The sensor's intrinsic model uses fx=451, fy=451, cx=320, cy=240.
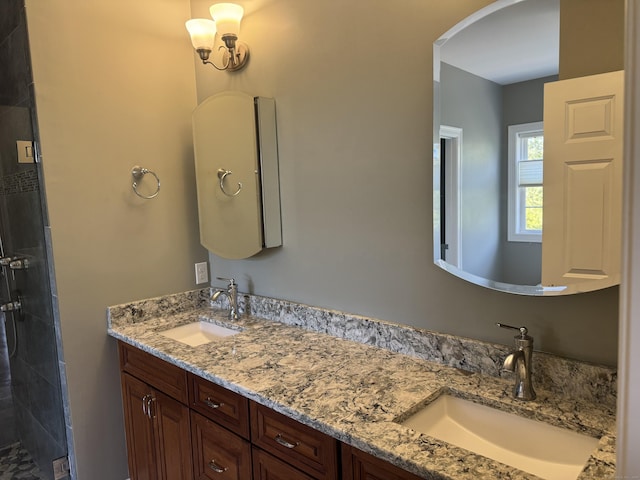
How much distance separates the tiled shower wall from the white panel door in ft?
6.53

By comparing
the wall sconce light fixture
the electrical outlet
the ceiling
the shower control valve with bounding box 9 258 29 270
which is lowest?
the electrical outlet

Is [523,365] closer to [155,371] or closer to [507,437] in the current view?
[507,437]

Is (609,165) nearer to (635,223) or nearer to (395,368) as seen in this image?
(635,223)

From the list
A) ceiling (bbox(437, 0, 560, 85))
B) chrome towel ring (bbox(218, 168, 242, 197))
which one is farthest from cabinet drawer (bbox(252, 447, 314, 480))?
ceiling (bbox(437, 0, 560, 85))

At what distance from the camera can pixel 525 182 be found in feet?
4.26

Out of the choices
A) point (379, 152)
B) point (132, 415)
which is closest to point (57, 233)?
point (132, 415)

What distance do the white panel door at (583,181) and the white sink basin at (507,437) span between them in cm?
39

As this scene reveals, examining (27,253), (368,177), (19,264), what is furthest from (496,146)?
(19,264)

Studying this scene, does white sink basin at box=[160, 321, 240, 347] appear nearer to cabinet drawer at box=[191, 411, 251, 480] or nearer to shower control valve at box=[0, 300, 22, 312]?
cabinet drawer at box=[191, 411, 251, 480]

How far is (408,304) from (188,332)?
45.7 inches

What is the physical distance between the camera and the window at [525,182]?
127 cm

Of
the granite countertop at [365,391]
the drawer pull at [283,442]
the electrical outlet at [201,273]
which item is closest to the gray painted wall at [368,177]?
the granite countertop at [365,391]

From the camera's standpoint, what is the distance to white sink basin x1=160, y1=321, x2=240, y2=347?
215 cm

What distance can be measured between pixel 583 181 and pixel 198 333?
5.88 feet
